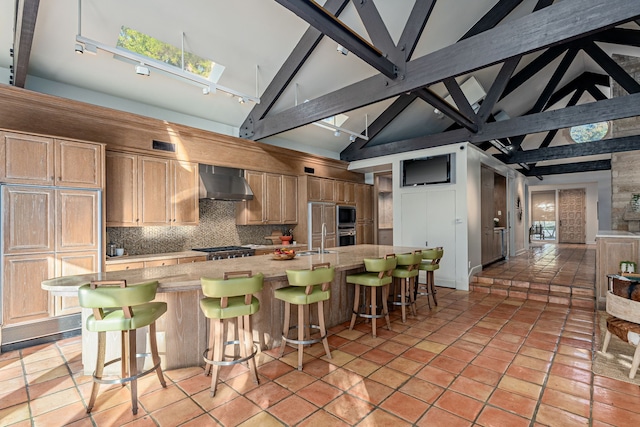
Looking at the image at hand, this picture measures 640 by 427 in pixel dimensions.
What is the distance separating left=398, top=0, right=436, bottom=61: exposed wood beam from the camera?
3289 mm

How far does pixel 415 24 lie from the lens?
338 centimetres

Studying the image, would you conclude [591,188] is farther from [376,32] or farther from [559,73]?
[376,32]

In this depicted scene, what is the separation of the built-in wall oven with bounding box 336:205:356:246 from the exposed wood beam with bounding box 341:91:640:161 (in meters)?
1.96

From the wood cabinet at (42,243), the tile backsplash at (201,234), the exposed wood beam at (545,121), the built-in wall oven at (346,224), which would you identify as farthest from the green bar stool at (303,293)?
the exposed wood beam at (545,121)

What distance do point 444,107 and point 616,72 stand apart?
142 inches

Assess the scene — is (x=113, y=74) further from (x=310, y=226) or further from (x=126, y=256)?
(x=310, y=226)

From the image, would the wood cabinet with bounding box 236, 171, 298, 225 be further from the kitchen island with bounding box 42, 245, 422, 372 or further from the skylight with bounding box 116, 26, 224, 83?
the kitchen island with bounding box 42, 245, 422, 372

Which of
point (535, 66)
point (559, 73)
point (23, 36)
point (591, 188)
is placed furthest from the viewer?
point (591, 188)

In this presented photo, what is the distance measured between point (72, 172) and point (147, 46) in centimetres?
178

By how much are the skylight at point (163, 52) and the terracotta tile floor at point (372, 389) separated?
131 inches

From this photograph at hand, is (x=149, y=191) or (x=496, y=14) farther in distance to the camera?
(x=496, y=14)

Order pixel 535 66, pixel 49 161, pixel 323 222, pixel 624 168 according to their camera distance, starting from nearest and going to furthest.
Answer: pixel 49 161, pixel 535 66, pixel 323 222, pixel 624 168

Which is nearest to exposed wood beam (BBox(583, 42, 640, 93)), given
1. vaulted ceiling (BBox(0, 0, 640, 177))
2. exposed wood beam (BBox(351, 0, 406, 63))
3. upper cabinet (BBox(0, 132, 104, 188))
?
vaulted ceiling (BBox(0, 0, 640, 177))

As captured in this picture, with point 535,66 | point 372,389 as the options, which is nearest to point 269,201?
point 372,389
